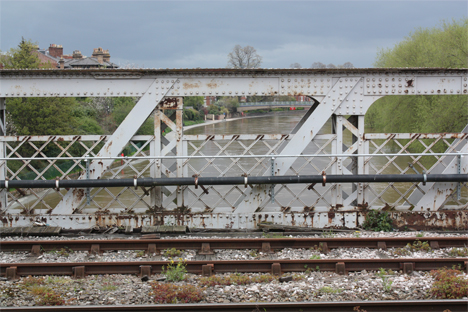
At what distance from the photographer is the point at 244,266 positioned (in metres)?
7.40

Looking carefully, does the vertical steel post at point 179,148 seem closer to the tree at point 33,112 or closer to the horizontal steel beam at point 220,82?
the horizontal steel beam at point 220,82

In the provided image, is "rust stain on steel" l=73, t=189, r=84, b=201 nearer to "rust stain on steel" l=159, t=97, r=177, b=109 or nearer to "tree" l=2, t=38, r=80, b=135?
"rust stain on steel" l=159, t=97, r=177, b=109

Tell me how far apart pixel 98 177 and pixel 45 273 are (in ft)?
9.95

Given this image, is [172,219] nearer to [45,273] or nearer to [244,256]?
[244,256]

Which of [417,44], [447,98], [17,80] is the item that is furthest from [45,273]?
[417,44]

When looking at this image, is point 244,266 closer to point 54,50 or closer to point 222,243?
point 222,243

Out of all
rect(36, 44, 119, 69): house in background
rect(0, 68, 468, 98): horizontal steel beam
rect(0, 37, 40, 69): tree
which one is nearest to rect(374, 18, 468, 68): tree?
rect(0, 68, 468, 98): horizontal steel beam

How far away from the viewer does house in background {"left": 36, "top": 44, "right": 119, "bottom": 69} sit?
68688mm

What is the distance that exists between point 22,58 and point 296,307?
28104mm

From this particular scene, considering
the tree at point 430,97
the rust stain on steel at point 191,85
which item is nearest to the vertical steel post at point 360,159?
the rust stain on steel at point 191,85

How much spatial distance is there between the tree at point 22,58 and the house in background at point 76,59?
3535 centimetres

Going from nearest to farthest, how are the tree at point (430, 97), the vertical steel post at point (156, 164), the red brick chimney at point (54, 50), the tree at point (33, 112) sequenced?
the vertical steel post at point (156, 164), the tree at point (430, 97), the tree at point (33, 112), the red brick chimney at point (54, 50)

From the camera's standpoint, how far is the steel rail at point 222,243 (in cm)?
843

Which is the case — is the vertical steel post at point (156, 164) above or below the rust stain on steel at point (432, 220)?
above
